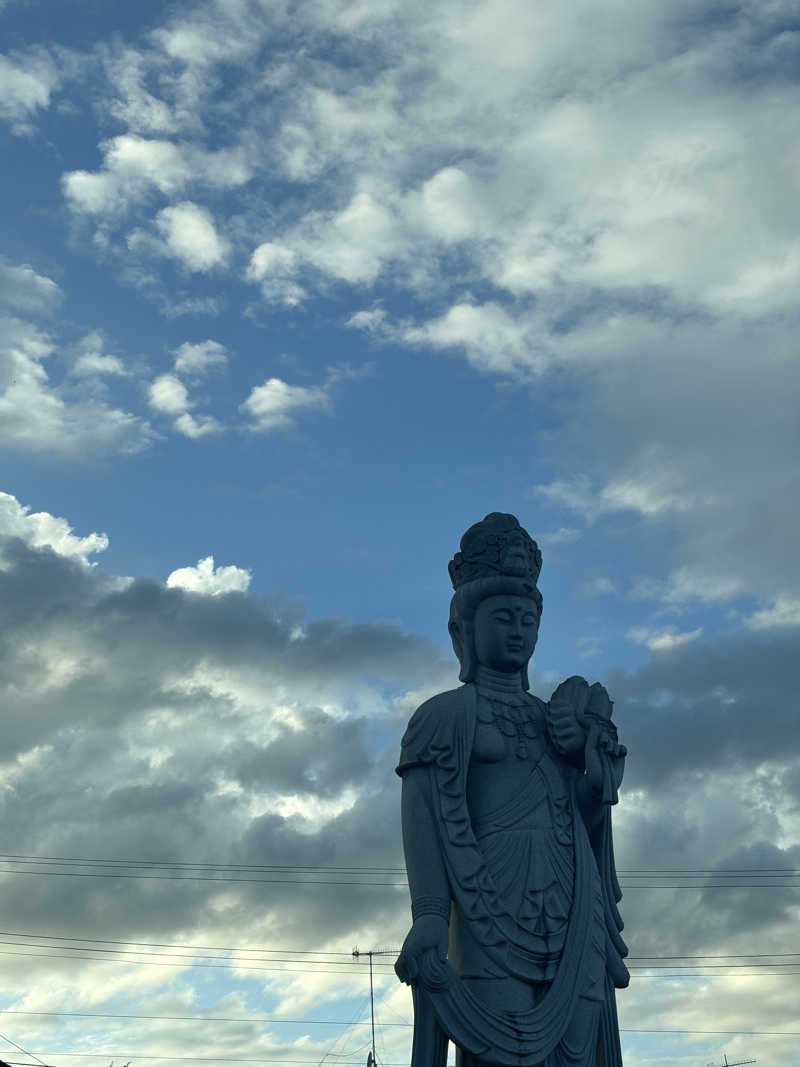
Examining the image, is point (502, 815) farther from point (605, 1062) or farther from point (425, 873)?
point (605, 1062)

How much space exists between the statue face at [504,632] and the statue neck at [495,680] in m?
0.04

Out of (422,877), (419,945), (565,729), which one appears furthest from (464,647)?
(419,945)

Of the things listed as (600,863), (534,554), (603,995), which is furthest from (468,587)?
(603,995)

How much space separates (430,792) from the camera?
1138cm

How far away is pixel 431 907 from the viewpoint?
10.9m

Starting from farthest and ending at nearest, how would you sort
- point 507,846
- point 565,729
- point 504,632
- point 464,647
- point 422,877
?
point 464,647 → point 504,632 → point 565,729 → point 507,846 → point 422,877

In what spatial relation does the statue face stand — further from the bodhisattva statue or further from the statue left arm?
the statue left arm

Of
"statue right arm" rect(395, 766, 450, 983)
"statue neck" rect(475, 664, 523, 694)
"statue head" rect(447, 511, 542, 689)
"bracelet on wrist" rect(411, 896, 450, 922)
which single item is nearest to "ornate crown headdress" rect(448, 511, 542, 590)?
"statue head" rect(447, 511, 542, 689)

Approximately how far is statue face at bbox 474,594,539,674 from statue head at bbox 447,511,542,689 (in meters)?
0.03

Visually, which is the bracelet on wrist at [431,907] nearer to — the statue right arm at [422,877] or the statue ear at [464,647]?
the statue right arm at [422,877]

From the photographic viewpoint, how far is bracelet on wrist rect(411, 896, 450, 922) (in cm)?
1084

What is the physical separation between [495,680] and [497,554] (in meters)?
1.12

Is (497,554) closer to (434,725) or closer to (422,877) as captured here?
(434,725)

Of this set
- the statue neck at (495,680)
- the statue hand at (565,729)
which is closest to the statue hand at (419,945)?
the statue hand at (565,729)
